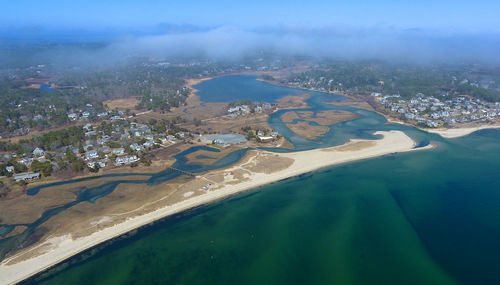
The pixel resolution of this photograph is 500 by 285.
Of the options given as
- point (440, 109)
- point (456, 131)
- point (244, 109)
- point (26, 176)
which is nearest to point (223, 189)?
point (26, 176)

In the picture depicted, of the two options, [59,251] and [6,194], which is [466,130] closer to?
[59,251]

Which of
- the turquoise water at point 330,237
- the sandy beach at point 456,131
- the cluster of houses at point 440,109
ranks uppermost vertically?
the cluster of houses at point 440,109

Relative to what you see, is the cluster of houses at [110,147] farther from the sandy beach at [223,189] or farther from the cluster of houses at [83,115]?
the sandy beach at [223,189]


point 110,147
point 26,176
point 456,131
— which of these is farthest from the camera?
point 456,131

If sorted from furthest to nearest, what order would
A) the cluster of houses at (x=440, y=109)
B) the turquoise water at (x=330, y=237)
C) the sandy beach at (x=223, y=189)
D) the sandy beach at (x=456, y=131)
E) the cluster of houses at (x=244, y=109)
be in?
the cluster of houses at (x=244, y=109) < the cluster of houses at (x=440, y=109) < the sandy beach at (x=456, y=131) < the sandy beach at (x=223, y=189) < the turquoise water at (x=330, y=237)

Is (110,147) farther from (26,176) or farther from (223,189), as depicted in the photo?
(223,189)

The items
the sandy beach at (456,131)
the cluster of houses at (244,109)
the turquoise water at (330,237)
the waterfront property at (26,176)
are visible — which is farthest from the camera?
the cluster of houses at (244,109)

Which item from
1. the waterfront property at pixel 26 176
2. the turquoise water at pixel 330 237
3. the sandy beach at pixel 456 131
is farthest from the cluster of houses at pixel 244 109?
the waterfront property at pixel 26 176

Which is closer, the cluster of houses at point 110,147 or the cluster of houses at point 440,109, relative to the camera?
the cluster of houses at point 110,147

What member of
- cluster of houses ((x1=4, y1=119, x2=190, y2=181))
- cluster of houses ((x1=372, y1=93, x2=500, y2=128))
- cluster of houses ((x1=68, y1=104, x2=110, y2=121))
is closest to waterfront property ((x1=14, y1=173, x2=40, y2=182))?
cluster of houses ((x1=4, y1=119, x2=190, y2=181))
